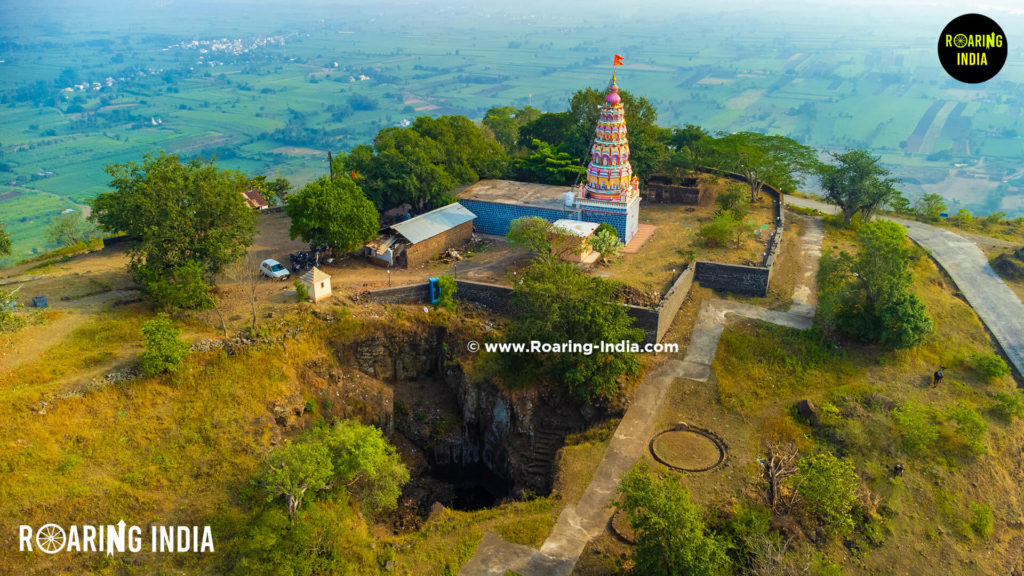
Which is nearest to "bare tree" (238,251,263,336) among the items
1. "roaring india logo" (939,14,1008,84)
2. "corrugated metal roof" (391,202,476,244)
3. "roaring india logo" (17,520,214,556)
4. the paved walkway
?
"corrugated metal roof" (391,202,476,244)

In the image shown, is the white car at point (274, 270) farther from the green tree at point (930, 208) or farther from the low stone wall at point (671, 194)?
the green tree at point (930, 208)

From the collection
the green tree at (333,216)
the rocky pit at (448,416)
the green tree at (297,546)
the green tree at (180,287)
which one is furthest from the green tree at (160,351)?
the green tree at (333,216)

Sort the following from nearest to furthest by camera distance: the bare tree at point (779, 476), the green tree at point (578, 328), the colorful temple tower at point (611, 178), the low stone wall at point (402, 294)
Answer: the bare tree at point (779, 476) → the green tree at point (578, 328) → the low stone wall at point (402, 294) → the colorful temple tower at point (611, 178)

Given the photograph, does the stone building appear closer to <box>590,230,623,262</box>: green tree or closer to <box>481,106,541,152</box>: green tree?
<box>590,230,623,262</box>: green tree

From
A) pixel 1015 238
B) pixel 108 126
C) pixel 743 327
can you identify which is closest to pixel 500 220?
pixel 743 327

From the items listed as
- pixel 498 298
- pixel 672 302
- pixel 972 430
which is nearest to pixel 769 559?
pixel 972 430
